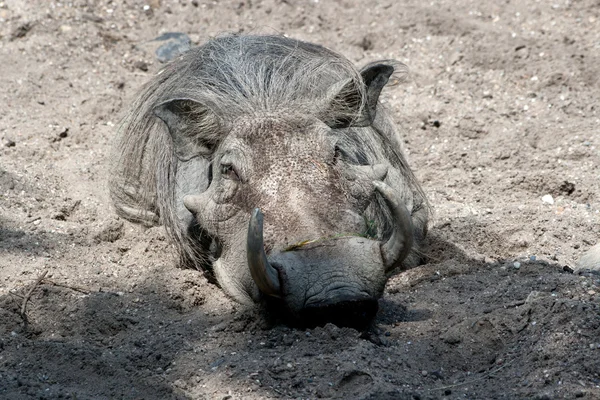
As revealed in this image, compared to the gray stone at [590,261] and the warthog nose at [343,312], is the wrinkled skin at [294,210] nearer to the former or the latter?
the warthog nose at [343,312]

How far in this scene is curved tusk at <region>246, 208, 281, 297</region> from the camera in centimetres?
330

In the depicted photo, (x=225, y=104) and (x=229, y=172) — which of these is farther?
(x=225, y=104)

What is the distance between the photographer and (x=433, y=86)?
6.64 meters

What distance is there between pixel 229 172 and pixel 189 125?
1.37ft

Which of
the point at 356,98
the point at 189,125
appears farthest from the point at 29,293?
the point at 356,98

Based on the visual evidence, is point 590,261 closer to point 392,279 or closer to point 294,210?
point 392,279

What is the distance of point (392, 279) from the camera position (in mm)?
4363

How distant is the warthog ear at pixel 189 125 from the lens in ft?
14.1

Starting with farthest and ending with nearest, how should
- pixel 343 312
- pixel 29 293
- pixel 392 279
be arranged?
pixel 392 279 → pixel 29 293 → pixel 343 312

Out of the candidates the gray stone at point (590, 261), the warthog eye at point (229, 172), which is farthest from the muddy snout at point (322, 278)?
the gray stone at point (590, 261)

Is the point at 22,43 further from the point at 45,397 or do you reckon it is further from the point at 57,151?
the point at 45,397

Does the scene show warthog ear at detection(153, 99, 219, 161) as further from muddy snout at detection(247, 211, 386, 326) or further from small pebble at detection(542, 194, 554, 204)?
small pebble at detection(542, 194, 554, 204)

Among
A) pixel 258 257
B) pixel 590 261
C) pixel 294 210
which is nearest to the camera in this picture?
pixel 258 257

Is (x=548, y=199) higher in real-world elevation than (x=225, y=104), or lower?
lower
